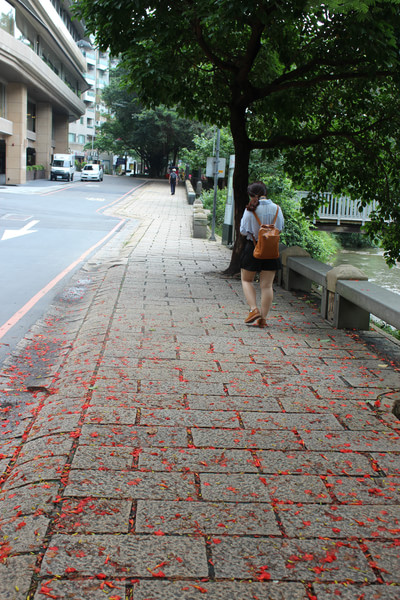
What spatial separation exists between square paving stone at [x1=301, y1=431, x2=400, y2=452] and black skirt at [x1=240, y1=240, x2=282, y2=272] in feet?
12.0

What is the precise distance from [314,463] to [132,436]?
47.0 inches

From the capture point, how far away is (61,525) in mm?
3074

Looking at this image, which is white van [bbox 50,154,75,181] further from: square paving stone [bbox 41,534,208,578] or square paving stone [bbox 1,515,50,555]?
square paving stone [bbox 41,534,208,578]

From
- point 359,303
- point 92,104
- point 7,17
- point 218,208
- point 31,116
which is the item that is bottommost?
point 359,303

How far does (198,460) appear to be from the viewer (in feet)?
12.7

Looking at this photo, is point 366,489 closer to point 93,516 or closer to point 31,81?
point 93,516

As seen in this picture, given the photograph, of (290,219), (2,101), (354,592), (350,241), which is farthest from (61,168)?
(354,592)

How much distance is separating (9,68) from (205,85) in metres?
32.7

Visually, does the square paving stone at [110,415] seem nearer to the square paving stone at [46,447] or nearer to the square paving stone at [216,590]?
the square paving stone at [46,447]

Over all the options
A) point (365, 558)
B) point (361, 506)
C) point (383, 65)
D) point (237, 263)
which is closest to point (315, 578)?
point (365, 558)

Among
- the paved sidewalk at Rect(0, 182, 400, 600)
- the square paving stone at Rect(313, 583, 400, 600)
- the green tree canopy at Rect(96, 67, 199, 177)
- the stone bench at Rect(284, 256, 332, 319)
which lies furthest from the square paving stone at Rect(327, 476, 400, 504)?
the green tree canopy at Rect(96, 67, 199, 177)

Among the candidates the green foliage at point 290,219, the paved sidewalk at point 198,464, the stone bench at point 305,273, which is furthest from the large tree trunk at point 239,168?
the green foliage at point 290,219

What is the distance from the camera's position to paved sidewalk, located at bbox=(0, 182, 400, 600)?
2.74 meters

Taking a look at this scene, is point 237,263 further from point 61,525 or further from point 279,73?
point 61,525
